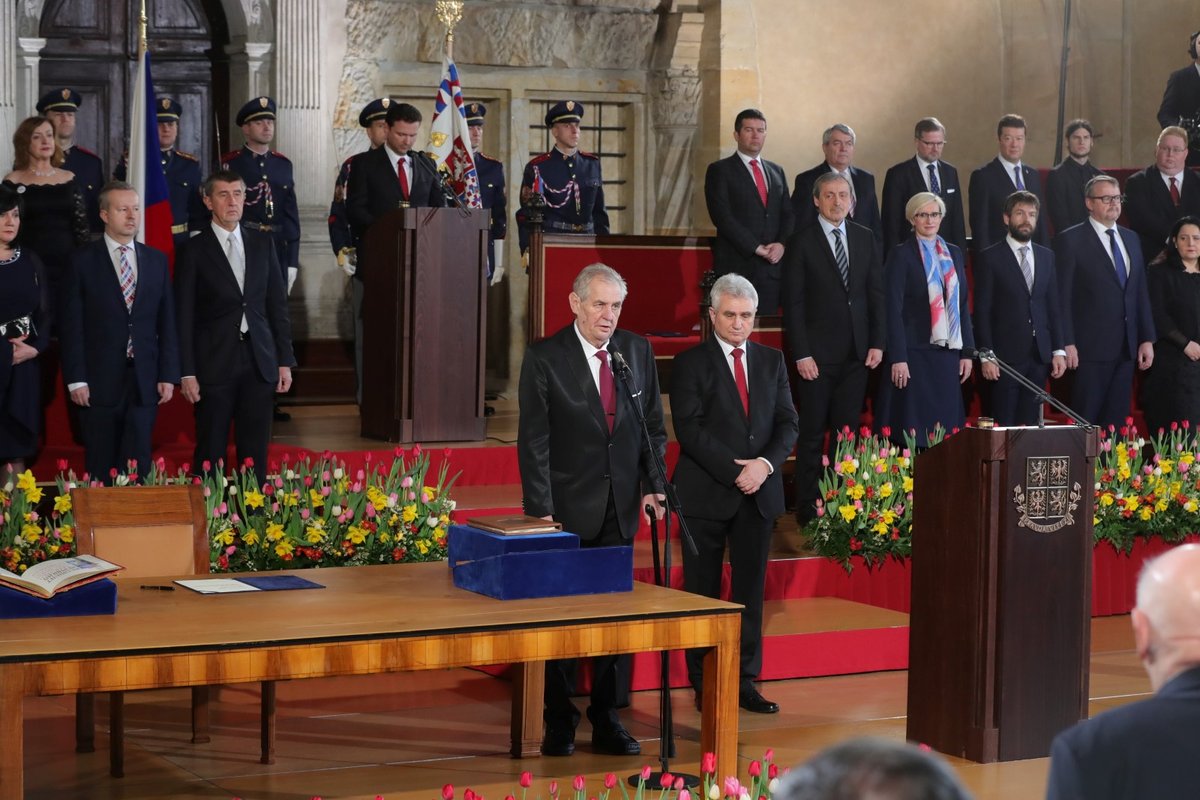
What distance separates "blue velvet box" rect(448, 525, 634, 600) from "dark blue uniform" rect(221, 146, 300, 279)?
16.7 feet

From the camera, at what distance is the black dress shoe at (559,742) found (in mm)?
5383

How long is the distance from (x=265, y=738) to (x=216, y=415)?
Result: 208cm

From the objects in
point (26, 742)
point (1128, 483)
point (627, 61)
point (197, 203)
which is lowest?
point (26, 742)

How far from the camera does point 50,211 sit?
788 cm

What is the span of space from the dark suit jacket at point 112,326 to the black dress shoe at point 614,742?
7.91 ft

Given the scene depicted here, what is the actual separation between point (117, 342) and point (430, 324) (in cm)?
167

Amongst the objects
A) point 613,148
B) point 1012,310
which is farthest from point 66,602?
point 613,148

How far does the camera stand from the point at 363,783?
5039mm

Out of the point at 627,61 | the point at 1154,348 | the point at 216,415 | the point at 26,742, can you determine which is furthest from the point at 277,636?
the point at 627,61

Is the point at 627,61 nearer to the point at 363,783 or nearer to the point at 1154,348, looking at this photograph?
the point at 1154,348

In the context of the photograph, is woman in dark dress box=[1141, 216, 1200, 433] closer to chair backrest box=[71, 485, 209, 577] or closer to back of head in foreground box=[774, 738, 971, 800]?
chair backrest box=[71, 485, 209, 577]

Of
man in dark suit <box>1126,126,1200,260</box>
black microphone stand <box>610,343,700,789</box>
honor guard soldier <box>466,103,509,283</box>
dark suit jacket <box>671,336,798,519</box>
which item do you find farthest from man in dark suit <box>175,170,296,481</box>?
man in dark suit <box>1126,126,1200,260</box>

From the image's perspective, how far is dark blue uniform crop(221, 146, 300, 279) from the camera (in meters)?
9.30

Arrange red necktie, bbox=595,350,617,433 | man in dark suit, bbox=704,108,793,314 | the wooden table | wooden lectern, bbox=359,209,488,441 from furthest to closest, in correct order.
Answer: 1. man in dark suit, bbox=704,108,793,314
2. wooden lectern, bbox=359,209,488,441
3. red necktie, bbox=595,350,617,433
4. the wooden table
